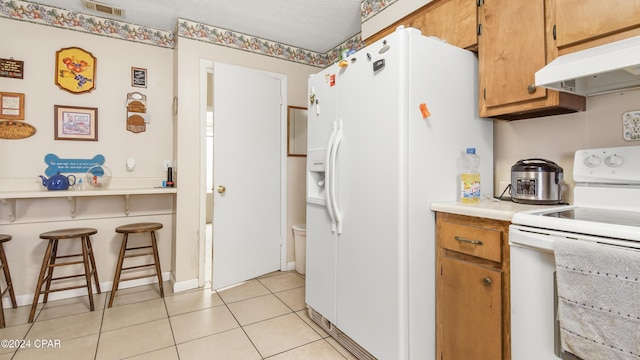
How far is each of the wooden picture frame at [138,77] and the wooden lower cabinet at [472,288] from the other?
2.93 meters

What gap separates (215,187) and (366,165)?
167cm

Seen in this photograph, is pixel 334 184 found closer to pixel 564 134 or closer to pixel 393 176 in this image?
pixel 393 176

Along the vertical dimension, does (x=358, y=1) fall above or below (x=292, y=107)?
above

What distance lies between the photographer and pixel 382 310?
5.14 ft

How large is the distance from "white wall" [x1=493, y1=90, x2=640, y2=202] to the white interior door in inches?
82.2

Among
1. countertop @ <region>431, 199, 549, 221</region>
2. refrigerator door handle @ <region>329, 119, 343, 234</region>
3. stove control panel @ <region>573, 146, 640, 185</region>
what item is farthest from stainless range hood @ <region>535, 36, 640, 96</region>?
refrigerator door handle @ <region>329, 119, 343, 234</region>

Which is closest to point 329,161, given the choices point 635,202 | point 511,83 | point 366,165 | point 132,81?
point 366,165

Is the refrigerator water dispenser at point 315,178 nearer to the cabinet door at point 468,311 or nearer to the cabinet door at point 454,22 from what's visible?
the cabinet door at point 468,311

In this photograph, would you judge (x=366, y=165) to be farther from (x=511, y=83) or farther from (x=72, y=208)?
(x=72, y=208)

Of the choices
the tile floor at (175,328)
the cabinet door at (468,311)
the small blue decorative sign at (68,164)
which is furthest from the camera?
the small blue decorative sign at (68,164)

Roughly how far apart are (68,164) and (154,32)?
1467 mm

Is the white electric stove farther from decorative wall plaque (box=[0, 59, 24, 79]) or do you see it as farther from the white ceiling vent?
decorative wall plaque (box=[0, 59, 24, 79])

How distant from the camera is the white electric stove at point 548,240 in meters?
0.99

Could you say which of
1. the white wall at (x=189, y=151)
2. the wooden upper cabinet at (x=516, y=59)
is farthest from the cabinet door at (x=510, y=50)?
the white wall at (x=189, y=151)
